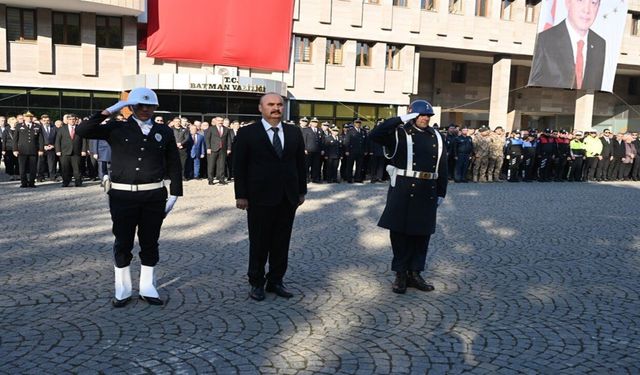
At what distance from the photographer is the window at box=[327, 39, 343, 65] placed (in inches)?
1214

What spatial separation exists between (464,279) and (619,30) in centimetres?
3446

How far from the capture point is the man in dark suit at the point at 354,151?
17.9m

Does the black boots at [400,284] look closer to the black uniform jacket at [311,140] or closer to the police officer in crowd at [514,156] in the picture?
the black uniform jacket at [311,140]

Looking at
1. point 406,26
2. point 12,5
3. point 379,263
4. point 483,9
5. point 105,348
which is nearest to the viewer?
point 105,348

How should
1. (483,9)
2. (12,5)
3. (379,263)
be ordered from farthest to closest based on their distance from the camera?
(483,9) < (12,5) < (379,263)

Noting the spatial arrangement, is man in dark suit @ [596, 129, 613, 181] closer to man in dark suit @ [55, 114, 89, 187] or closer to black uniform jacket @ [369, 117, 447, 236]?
man in dark suit @ [55, 114, 89, 187]

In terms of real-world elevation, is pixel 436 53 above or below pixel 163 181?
above

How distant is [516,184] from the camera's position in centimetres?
1947

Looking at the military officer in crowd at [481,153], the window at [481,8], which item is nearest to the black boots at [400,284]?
the military officer in crowd at [481,153]

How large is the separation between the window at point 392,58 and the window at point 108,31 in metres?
14.2

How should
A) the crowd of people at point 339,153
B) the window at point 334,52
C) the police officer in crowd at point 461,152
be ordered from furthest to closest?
the window at point 334,52, the police officer in crowd at point 461,152, the crowd of people at point 339,153

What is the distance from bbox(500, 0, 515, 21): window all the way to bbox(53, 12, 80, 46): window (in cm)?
2365

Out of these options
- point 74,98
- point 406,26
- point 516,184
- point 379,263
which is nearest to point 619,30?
point 406,26

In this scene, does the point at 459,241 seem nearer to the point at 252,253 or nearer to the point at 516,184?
the point at 252,253
